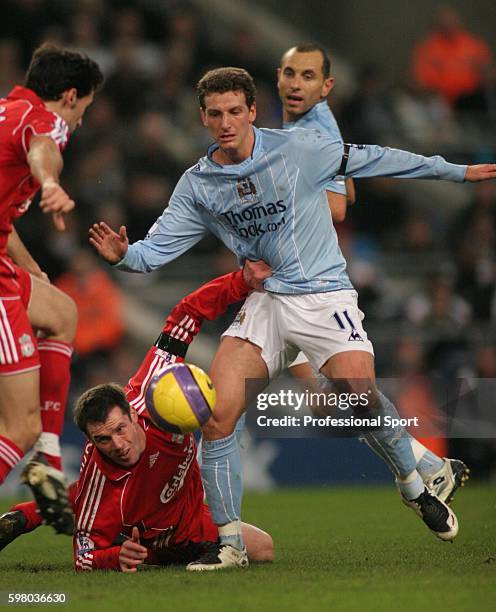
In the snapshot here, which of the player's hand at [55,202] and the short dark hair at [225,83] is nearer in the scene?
the player's hand at [55,202]

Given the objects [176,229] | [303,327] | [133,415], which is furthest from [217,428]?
[176,229]

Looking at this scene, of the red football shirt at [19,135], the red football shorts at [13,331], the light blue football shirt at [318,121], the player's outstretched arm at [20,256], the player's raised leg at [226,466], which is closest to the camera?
the red football shirt at [19,135]

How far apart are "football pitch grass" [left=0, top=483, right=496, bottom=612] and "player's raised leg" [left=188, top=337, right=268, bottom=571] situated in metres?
0.17

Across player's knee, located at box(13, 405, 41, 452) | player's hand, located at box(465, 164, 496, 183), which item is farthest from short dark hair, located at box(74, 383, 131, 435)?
player's hand, located at box(465, 164, 496, 183)

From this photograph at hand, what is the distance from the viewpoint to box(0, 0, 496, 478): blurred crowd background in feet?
39.7

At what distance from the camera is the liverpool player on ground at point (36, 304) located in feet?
18.5

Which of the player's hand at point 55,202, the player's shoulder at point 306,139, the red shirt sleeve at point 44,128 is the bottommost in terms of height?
the player's shoulder at point 306,139

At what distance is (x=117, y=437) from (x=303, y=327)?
1.12m

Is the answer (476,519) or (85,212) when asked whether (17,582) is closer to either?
(476,519)

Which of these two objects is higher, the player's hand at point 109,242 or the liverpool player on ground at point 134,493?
the player's hand at point 109,242

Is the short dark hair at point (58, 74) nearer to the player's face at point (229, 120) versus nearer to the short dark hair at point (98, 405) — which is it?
the player's face at point (229, 120)

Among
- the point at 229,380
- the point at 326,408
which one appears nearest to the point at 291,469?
the point at 326,408

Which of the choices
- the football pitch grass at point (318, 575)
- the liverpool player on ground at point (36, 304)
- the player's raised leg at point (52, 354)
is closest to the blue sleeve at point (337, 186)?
the liverpool player on ground at point (36, 304)

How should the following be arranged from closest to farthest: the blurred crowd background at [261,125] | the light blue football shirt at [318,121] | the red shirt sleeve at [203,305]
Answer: the red shirt sleeve at [203,305]
the light blue football shirt at [318,121]
the blurred crowd background at [261,125]
